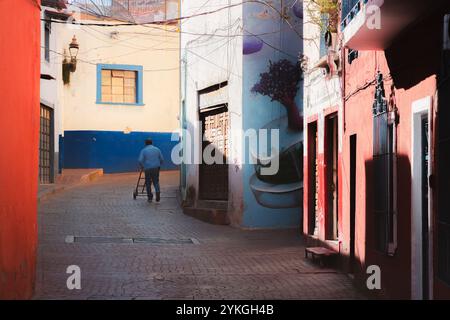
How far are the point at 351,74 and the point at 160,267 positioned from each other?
3894 mm

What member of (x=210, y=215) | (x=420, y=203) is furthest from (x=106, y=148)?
(x=420, y=203)

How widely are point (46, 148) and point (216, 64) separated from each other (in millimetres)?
7650

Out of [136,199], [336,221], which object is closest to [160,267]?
[336,221]

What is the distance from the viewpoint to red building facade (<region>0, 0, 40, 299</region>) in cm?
669

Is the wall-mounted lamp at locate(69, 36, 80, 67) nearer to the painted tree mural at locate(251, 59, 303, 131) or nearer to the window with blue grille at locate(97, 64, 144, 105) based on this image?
the window with blue grille at locate(97, 64, 144, 105)

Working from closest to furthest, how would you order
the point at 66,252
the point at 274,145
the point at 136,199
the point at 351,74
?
the point at 351,74 < the point at 66,252 < the point at 274,145 < the point at 136,199

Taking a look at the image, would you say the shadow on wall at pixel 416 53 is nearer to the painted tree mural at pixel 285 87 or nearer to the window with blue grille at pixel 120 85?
the painted tree mural at pixel 285 87

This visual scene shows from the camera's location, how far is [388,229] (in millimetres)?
7754

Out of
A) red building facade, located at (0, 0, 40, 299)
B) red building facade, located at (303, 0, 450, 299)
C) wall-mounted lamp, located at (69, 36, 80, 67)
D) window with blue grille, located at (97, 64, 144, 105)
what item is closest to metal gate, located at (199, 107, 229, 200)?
red building facade, located at (303, 0, 450, 299)

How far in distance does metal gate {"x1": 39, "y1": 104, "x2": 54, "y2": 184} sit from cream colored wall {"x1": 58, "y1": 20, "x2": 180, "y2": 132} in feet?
14.9

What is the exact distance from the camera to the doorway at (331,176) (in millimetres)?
11383

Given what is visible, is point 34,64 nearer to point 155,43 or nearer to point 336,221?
point 336,221

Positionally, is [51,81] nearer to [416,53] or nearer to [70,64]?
[70,64]

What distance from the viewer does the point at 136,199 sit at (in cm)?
1959
